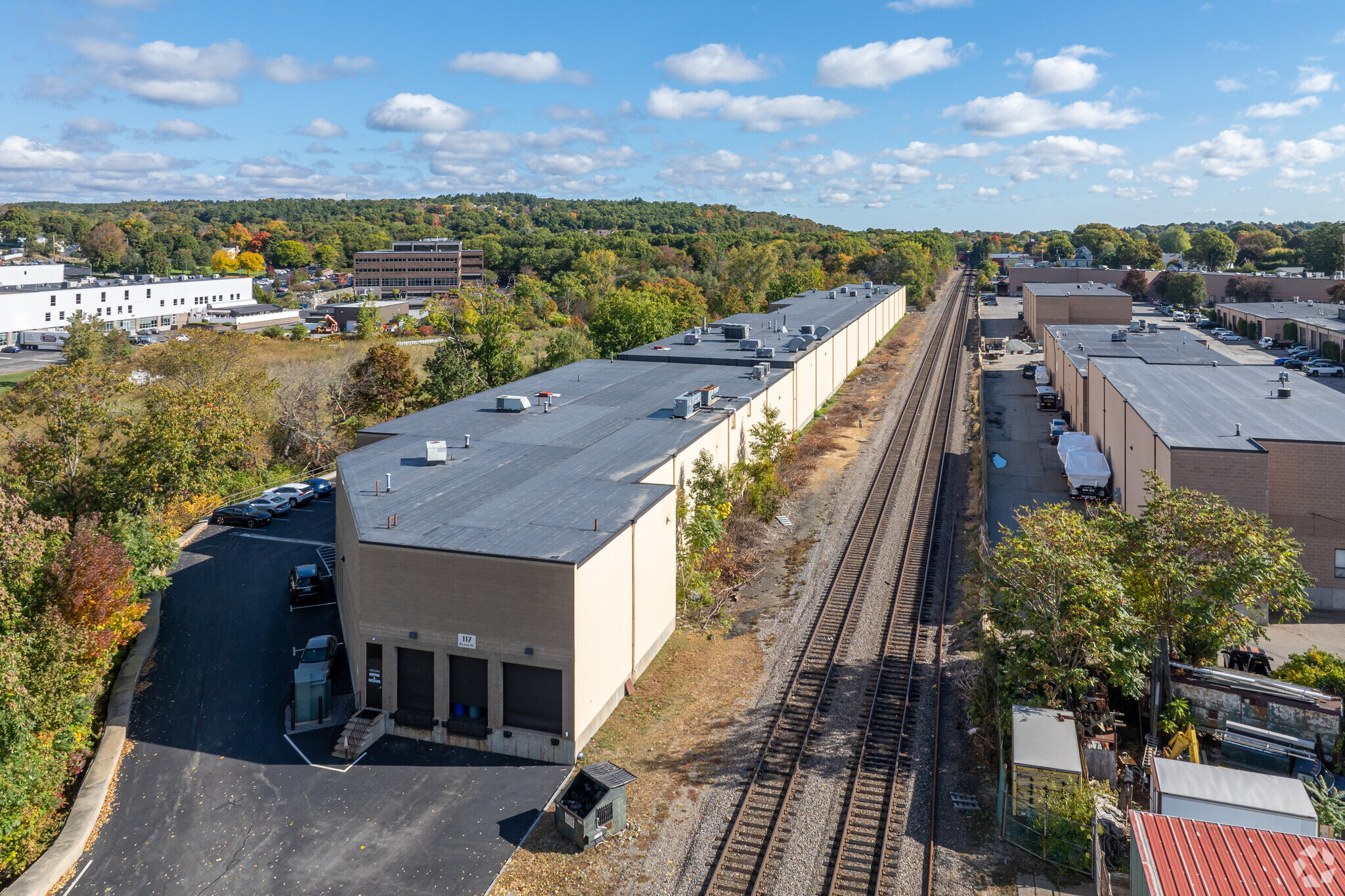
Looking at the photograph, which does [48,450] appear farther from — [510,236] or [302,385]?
[510,236]

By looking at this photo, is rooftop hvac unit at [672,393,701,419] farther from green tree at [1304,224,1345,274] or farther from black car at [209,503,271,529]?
green tree at [1304,224,1345,274]

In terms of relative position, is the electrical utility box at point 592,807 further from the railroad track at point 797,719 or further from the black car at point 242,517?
A: the black car at point 242,517

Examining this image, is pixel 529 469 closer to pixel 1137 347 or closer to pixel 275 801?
pixel 275 801

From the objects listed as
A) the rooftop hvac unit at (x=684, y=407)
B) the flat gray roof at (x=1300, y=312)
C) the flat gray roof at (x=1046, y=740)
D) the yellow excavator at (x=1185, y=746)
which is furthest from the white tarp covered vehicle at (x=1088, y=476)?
the flat gray roof at (x=1300, y=312)

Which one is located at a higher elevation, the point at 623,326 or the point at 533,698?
the point at 623,326

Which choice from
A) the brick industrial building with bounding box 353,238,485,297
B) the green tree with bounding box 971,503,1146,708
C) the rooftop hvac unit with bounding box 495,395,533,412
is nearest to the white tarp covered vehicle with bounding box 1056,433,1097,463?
the green tree with bounding box 971,503,1146,708

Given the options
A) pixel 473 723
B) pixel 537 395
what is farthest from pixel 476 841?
pixel 537 395

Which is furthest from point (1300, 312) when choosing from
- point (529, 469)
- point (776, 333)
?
point (529, 469)
